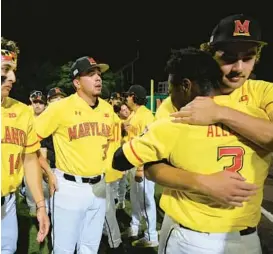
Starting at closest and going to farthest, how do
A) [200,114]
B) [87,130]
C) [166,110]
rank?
1. [200,114]
2. [166,110]
3. [87,130]

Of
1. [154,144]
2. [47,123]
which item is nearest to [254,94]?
[154,144]

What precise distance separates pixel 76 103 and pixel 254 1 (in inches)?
775

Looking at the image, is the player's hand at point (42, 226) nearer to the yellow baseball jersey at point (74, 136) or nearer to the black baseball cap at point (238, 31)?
the yellow baseball jersey at point (74, 136)

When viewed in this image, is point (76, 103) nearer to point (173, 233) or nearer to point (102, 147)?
point (102, 147)

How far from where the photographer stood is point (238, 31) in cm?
200

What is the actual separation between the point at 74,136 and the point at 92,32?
132 ft

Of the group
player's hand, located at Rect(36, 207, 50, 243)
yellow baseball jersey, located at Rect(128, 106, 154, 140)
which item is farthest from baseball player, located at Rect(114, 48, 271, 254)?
yellow baseball jersey, located at Rect(128, 106, 154, 140)

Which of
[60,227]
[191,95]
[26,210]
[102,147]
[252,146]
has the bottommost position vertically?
[26,210]

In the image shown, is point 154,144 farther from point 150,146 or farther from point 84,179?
point 84,179

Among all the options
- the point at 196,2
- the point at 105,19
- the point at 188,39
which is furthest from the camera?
the point at 105,19

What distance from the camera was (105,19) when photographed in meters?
41.3

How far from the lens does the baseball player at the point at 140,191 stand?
18.4 feet

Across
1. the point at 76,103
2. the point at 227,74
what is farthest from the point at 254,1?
the point at 227,74

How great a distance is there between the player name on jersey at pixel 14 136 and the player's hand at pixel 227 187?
5.47 feet
